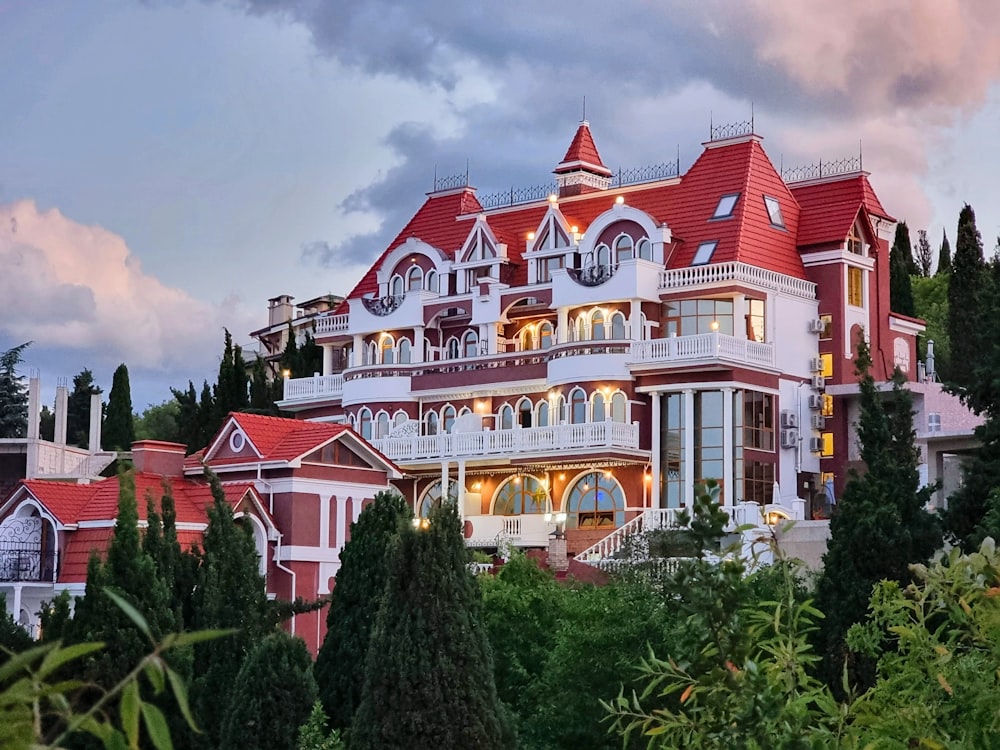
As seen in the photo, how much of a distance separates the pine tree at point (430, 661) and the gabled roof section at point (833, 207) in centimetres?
3397

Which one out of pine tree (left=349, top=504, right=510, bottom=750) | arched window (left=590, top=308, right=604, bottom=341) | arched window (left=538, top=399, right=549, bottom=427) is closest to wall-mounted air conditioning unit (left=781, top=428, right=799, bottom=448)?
arched window (left=590, top=308, right=604, bottom=341)

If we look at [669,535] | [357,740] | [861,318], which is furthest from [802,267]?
[357,740]

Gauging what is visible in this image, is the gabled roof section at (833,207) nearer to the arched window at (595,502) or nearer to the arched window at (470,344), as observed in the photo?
the arched window at (595,502)

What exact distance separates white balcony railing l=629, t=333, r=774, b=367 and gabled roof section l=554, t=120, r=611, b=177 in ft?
35.1

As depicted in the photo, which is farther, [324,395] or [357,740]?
[324,395]

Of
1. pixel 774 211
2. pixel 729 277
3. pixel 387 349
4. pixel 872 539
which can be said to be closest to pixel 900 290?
pixel 774 211

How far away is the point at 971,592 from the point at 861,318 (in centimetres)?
4449

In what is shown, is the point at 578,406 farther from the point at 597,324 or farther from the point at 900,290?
the point at 900,290

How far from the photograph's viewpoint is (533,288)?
56.8m

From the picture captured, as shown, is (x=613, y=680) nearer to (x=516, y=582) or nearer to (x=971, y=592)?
(x=516, y=582)

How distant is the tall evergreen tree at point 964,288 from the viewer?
2434 inches

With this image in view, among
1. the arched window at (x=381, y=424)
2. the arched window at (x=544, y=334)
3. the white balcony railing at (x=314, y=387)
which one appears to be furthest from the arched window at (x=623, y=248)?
the white balcony railing at (x=314, y=387)

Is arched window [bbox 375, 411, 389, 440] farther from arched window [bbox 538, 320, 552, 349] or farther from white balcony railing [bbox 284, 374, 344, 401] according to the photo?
arched window [bbox 538, 320, 552, 349]

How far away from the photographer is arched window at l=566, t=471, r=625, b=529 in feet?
176
